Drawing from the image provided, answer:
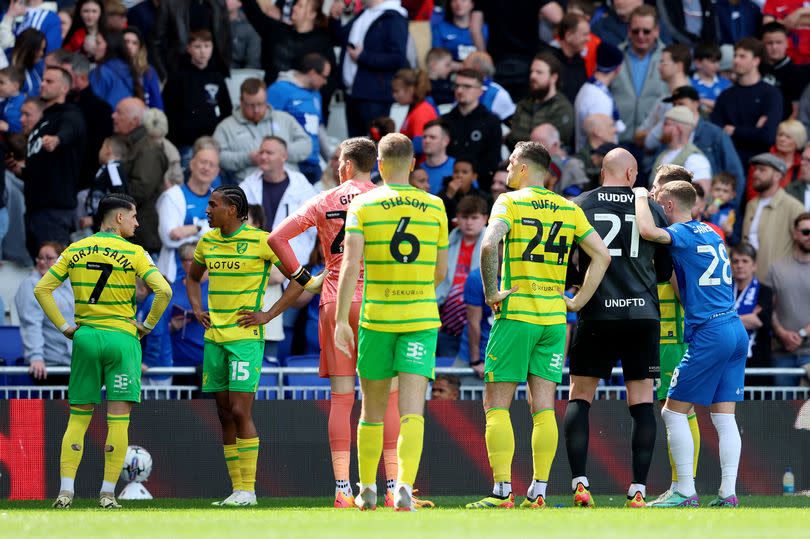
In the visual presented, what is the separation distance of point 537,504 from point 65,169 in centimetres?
791

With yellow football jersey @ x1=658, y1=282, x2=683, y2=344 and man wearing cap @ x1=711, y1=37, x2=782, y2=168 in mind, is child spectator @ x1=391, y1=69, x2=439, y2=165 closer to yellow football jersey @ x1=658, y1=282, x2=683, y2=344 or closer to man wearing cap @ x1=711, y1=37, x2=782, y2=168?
man wearing cap @ x1=711, y1=37, x2=782, y2=168

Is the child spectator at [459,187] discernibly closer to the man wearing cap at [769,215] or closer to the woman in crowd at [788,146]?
the man wearing cap at [769,215]

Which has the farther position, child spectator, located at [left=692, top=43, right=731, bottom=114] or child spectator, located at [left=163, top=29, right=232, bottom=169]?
child spectator, located at [left=692, top=43, right=731, bottom=114]

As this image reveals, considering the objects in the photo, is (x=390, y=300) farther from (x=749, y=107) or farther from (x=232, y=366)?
(x=749, y=107)

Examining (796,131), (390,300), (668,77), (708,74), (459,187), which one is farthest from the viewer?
(708,74)

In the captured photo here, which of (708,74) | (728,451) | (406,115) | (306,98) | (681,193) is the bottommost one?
(728,451)

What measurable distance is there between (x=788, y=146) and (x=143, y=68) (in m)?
7.68

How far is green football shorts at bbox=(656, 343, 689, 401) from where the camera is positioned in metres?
11.7

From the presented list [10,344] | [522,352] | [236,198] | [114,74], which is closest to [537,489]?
[522,352]

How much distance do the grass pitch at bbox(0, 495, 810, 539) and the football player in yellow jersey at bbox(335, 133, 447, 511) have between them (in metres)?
→ 0.66

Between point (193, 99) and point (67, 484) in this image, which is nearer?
point (67, 484)

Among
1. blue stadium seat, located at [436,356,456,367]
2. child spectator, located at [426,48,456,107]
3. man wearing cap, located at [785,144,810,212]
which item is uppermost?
child spectator, located at [426,48,456,107]

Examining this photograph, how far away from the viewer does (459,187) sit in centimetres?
1645

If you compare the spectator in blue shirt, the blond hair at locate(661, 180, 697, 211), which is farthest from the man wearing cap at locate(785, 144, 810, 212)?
the blond hair at locate(661, 180, 697, 211)
